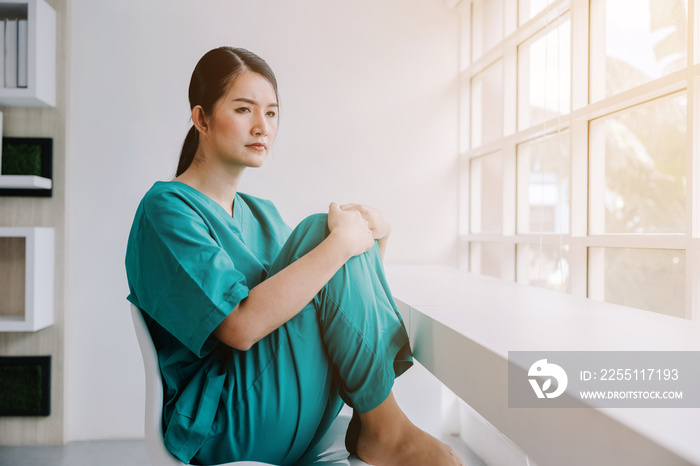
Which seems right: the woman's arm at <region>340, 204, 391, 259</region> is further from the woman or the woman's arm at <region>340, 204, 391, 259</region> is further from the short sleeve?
the short sleeve

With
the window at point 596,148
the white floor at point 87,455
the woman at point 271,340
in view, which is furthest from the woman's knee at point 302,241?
the white floor at point 87,455

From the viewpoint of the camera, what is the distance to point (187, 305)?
857mm

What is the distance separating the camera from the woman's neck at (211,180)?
1199 millimetres

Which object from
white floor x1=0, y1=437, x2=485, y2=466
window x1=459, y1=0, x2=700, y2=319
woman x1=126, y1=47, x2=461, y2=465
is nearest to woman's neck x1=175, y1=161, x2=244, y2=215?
woman x1=126, y1=47, x2=461, y2=465

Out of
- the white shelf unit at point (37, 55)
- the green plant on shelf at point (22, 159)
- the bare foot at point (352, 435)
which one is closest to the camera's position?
the bare foot at point (352, 435)

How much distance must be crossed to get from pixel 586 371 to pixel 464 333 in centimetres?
23

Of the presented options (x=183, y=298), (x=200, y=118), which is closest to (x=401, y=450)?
(x=183, y=298)

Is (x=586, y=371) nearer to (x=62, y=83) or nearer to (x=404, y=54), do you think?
(x=404, y=54)

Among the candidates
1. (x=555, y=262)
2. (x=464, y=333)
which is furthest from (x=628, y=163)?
(x=464, y=333)

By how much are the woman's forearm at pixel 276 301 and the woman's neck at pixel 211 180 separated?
1.31ft

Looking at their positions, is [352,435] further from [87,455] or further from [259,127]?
[87,455]

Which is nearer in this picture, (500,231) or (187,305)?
(187,305)

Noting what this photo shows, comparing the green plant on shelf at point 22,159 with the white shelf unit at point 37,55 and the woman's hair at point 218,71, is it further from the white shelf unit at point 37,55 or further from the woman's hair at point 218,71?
the woman's hair at point 218,71

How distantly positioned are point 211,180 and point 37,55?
1356mm
